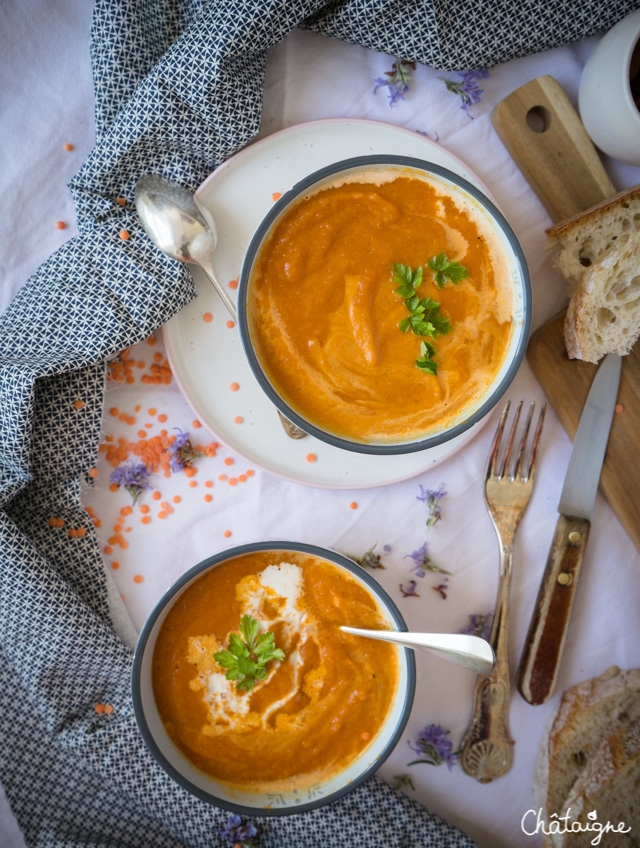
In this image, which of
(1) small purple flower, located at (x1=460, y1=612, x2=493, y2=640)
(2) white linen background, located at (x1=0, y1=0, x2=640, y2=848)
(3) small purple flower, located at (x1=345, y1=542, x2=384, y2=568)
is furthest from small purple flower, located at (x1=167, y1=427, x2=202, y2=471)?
(1) small purple flower, located at (x1=460, y1=612, x2=493, y2=640)

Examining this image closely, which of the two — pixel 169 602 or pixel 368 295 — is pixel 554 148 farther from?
pixel 169 602

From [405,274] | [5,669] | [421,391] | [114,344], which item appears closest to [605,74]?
[405,274]

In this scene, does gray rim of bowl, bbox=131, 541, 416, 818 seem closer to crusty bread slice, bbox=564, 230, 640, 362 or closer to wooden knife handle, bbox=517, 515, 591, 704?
wooden knife handle, bbox=517, 515, 591, 704

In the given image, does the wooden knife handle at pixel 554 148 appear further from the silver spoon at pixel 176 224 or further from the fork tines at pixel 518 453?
the silver spoon at pixel 176 224

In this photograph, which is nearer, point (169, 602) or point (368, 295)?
point (368, 295)

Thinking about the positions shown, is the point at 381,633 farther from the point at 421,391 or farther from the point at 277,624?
the point at 421,391

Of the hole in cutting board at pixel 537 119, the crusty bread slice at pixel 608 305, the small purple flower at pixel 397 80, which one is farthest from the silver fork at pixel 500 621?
the small purple flower at pixel 397 80

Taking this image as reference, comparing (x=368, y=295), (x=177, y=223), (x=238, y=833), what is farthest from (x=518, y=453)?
(x=238, y=833)
